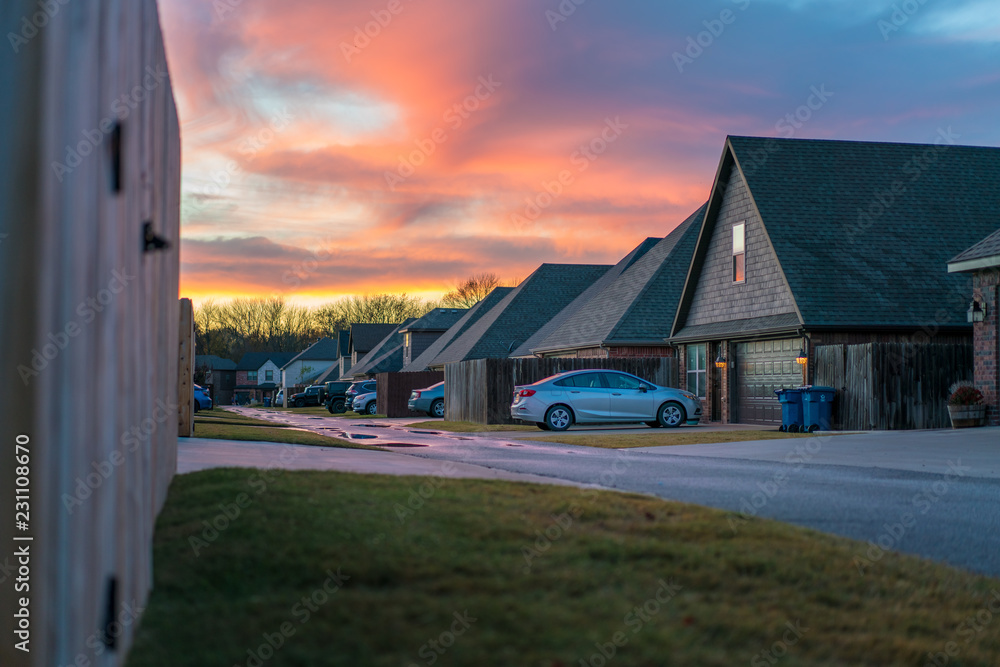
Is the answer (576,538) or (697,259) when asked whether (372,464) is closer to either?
(576,538)

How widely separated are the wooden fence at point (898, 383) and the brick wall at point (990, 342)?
2.06 metres

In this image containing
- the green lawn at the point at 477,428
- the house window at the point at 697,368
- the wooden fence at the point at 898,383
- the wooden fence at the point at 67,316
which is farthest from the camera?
the house window at the point at 697,368

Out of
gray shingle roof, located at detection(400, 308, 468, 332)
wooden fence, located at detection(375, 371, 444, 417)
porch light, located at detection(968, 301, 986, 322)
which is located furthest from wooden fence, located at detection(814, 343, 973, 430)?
gray shingle roof, located at detection(400, 308, 468, 332)

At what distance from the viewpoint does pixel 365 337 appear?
287 ft

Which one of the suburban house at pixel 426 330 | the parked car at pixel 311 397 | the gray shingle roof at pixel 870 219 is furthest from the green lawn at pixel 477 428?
the parked car at pixel 311 397

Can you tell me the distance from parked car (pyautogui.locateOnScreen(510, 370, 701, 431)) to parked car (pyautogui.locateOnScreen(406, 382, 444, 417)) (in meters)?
14.2

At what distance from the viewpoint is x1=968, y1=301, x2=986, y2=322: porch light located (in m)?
19.2

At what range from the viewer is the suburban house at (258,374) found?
124312 mm

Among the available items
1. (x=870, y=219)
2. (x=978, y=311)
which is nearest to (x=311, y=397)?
(x=870, y=219)

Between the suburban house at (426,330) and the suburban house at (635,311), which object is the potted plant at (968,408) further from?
the suburban house at (426,330)

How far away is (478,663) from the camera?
3.33 metres

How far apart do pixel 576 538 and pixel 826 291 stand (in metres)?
20.0

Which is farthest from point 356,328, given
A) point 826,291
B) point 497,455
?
point 497,455

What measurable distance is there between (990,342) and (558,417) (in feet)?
32.8
